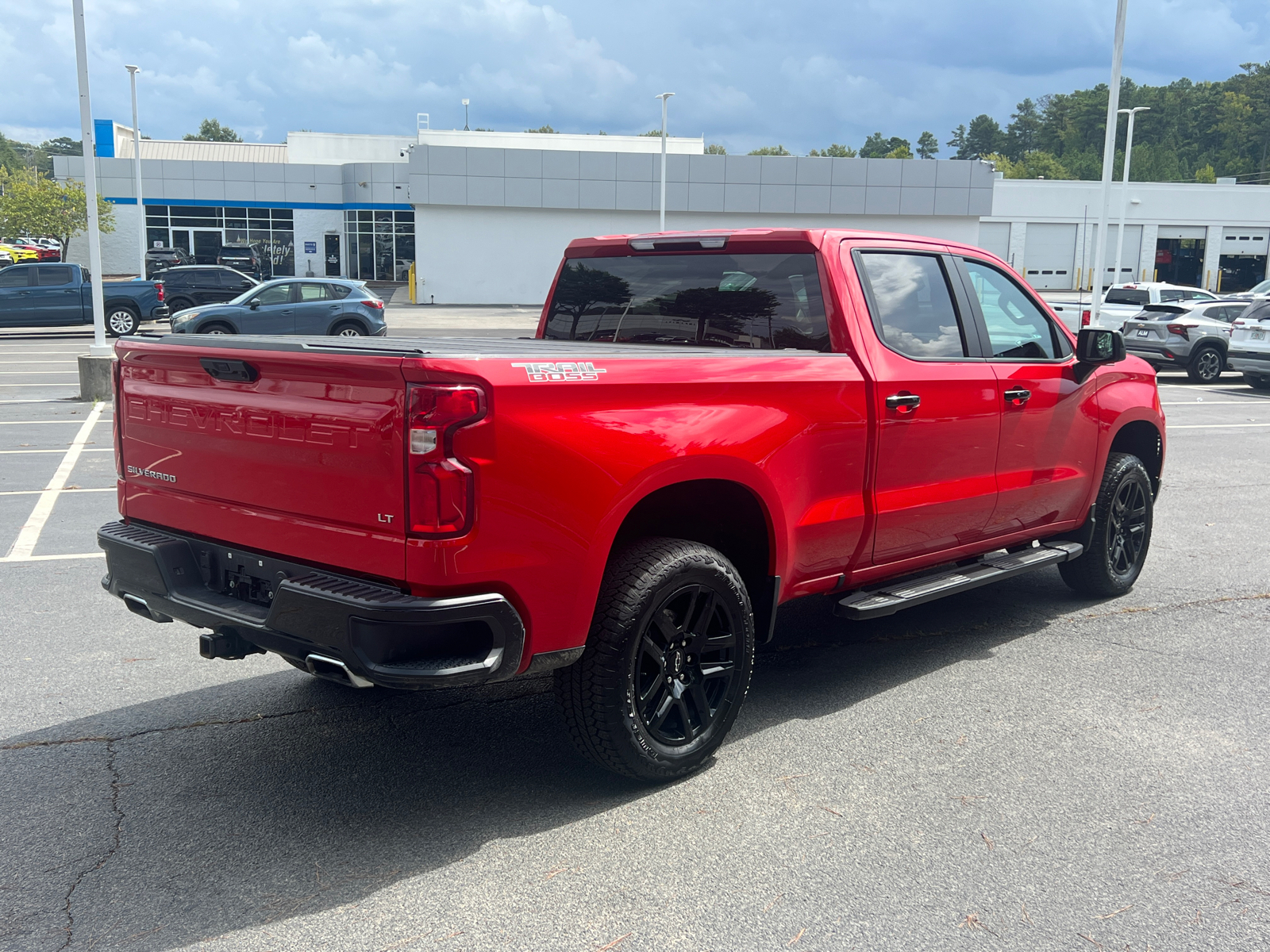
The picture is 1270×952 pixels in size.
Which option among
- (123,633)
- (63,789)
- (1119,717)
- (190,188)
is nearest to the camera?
(63,789)

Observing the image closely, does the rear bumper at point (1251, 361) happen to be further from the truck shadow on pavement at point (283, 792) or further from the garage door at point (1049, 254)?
the garage door at point (1049, 254)

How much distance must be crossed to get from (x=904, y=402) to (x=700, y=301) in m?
1.01

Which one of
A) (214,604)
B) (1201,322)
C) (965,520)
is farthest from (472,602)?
(1201,322)

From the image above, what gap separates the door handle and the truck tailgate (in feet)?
7.42

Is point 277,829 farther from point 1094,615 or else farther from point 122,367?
point 1094,615

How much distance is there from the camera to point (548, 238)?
44719 millimetres

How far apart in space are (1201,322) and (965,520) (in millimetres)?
19592

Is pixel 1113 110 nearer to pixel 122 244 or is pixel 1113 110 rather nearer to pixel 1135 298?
pixel 1135 298

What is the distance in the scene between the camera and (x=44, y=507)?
854 cm

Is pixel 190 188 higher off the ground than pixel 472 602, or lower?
higher

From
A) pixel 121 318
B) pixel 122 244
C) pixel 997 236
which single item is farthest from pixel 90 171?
pixel 997 236

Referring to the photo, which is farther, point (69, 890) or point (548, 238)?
point (548, 238)

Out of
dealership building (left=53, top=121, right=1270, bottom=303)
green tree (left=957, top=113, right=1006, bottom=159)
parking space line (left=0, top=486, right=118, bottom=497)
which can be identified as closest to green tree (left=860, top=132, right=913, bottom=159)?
green tree (left=957, top=113, right=1006, bottom=159)

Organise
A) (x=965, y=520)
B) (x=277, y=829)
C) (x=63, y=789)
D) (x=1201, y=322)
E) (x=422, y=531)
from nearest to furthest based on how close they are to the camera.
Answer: (x=422, y=531)
(x=277, y=829)
(x=63, y=789)
(x=965, y=520)
(x=1201, y=322)
